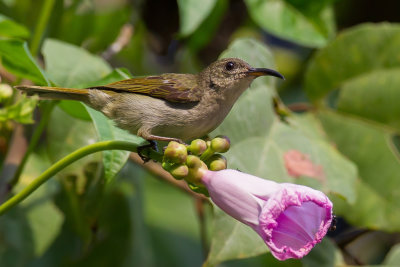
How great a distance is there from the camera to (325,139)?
396 centimetres

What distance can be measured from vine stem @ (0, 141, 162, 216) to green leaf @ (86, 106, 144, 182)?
173mm

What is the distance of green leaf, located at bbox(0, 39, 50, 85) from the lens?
104 inches

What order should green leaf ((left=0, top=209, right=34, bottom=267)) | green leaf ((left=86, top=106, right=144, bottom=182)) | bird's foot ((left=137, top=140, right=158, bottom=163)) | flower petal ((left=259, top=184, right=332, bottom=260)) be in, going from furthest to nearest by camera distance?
green leaf ((left=0, top=209, right=34, bottom=267)) → green leaf ((left=86, top=106, right=144, bottom=182)) → bird's foot ((left=137, top=140, right=158, bottom=163)) → flower petal ((left=259, top=184, right=332, bottom=260))

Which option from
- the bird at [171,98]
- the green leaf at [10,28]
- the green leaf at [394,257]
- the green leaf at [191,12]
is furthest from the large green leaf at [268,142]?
the green leaf at [10,28]

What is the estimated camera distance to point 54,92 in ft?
9.01

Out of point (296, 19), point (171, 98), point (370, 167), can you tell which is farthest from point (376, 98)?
point (171, 98)

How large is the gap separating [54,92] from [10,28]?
62cm

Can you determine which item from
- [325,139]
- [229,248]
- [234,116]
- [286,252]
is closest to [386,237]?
[325,139]

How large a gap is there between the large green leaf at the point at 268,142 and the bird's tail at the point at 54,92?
25.7 inches

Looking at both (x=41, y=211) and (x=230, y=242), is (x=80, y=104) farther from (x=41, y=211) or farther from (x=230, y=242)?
(x=41, y=211)

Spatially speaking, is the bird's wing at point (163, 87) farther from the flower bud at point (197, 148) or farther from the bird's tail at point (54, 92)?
the flower bud at point (197, 148)

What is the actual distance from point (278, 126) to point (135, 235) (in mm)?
1237

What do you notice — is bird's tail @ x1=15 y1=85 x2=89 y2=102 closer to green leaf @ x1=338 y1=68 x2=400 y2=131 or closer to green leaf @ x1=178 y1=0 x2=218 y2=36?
green leaf @ x1=178 y1=0 x2=218 y2=36

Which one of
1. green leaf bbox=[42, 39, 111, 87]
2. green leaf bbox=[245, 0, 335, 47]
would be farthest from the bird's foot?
green leaf bbox=[245, 0, 335, 47]
